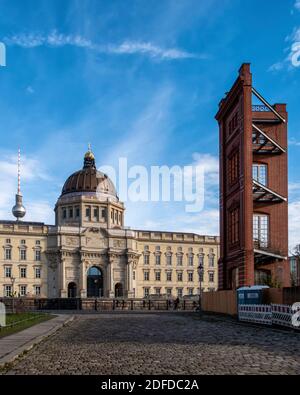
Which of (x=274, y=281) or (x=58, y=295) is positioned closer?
(x=274, y=281)

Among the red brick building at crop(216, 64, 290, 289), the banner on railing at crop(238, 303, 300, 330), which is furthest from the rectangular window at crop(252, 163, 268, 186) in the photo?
the banner on railing at crop(238, 303, 300, 330)

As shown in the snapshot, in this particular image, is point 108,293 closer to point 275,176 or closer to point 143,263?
point 143,263

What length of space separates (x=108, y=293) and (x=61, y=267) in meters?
10.8

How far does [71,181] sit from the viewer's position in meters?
139

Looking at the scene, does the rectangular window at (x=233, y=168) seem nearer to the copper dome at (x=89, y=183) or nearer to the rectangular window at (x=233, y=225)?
the rectangular window at (x=233, y=225)

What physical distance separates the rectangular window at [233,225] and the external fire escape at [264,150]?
1.80 meters

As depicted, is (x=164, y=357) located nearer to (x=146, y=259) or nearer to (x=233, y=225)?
(x=233, y=225)

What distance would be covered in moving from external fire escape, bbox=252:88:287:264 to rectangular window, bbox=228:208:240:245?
1802 millimetres

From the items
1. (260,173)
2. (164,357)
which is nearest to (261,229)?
(260,173)

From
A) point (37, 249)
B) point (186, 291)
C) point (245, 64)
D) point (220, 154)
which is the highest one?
point (245, 64)

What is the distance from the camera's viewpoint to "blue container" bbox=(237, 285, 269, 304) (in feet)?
121
